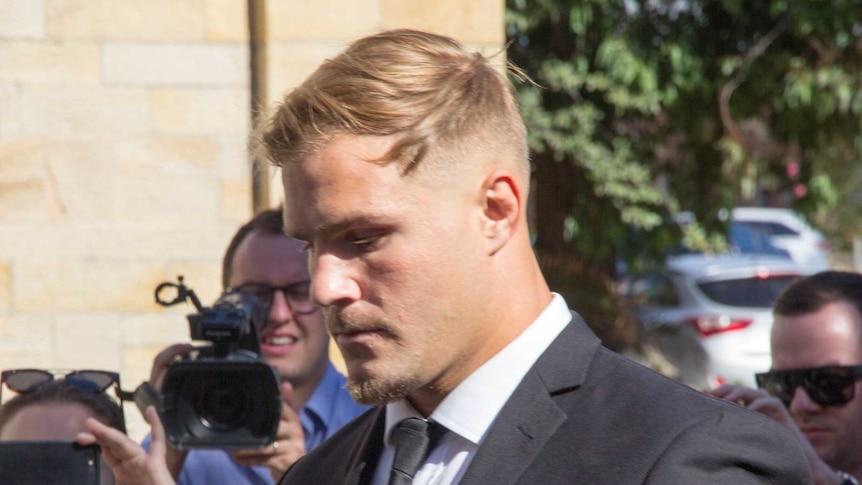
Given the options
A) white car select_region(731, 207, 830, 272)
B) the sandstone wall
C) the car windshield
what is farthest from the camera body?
white car select_region(731, 207, 830, 272)

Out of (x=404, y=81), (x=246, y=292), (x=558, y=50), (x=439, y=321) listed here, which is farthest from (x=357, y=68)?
(x=558, y=50)

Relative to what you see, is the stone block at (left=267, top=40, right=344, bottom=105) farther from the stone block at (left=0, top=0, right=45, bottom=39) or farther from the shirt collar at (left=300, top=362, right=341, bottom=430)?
the shirt collar at (left=300, top=362, right=341, bottom=430)

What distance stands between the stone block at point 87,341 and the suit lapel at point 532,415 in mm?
3021

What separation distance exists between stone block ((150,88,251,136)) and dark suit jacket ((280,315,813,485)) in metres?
2.96

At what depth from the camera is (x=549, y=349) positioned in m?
1.79

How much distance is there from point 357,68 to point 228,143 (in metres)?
2.91

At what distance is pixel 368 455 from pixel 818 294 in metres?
1.69

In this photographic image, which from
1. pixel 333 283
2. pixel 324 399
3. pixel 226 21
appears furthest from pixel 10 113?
pixel 333 283

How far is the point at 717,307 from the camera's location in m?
10.2

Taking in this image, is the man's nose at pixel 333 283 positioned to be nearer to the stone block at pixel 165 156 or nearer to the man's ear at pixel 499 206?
the man's ear at pixel 499 206

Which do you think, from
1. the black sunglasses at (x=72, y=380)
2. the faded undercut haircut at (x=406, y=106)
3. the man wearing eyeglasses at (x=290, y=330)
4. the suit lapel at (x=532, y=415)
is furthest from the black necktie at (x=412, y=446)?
the man wearing eyeglasses at (x=290, y=330)

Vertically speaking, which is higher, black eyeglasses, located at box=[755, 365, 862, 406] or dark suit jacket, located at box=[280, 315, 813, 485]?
dark suit jacket, located at box=[280, 315, 813, 485]

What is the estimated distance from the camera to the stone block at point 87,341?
14.6 ft

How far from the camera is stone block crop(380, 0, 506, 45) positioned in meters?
4.62
